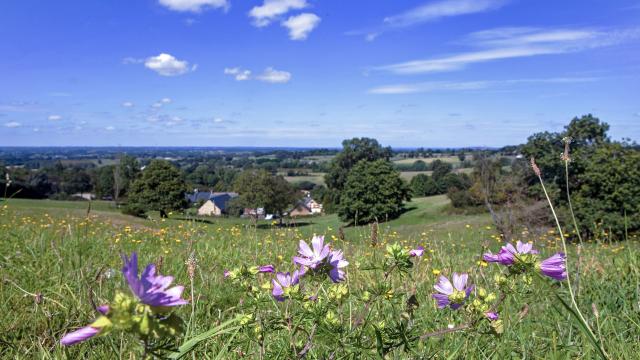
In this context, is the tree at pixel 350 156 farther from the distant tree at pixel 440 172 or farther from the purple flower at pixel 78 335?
the purple flower at pixel 78 335

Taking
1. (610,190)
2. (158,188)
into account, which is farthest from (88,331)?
(158,188)

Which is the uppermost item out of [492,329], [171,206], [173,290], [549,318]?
[173,290]

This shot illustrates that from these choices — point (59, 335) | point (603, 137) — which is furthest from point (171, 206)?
point (59, 335)

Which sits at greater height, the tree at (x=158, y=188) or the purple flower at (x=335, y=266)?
the purple flower at (x=335, y=266)

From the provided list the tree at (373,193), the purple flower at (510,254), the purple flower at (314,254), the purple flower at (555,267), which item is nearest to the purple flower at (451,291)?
the purple flower at (510,254)

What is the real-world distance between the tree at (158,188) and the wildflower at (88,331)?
1781 inches

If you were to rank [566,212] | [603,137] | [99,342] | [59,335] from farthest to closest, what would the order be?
[603,137] → [566,212] → [59,335] → [99,342]

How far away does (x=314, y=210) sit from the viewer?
77.3m

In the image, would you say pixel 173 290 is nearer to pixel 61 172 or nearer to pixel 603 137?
pixel 603 137

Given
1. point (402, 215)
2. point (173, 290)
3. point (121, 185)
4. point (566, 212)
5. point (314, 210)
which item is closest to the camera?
point (173, 290)

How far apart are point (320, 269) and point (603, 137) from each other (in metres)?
45.2

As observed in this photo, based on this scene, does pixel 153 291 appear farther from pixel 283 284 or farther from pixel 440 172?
pixel 440 172

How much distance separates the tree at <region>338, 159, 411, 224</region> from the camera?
53.5 metres

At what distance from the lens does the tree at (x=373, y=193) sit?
5350 centimetres
